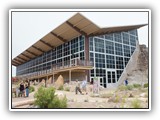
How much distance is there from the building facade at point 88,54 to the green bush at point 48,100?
224cm

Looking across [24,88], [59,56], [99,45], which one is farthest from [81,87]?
[99,45]

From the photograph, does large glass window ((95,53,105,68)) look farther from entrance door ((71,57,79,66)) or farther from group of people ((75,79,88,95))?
group of people ((75,79,88,95))

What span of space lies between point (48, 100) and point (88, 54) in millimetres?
4301

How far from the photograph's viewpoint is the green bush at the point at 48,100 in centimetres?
746

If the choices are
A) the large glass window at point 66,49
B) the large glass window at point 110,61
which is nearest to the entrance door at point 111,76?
the large glass window at point 110,61

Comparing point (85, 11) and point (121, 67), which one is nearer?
point (85, 11)

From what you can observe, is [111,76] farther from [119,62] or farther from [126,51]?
[126,51]

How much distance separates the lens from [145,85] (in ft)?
25.8

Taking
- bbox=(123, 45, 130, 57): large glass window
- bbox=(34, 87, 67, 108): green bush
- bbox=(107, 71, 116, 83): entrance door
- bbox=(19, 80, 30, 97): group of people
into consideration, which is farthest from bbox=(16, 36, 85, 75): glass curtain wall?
bbox=(34, 87, 67, 108): green bush

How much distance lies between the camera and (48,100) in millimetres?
7484

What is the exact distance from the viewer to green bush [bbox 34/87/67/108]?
7457 mm
